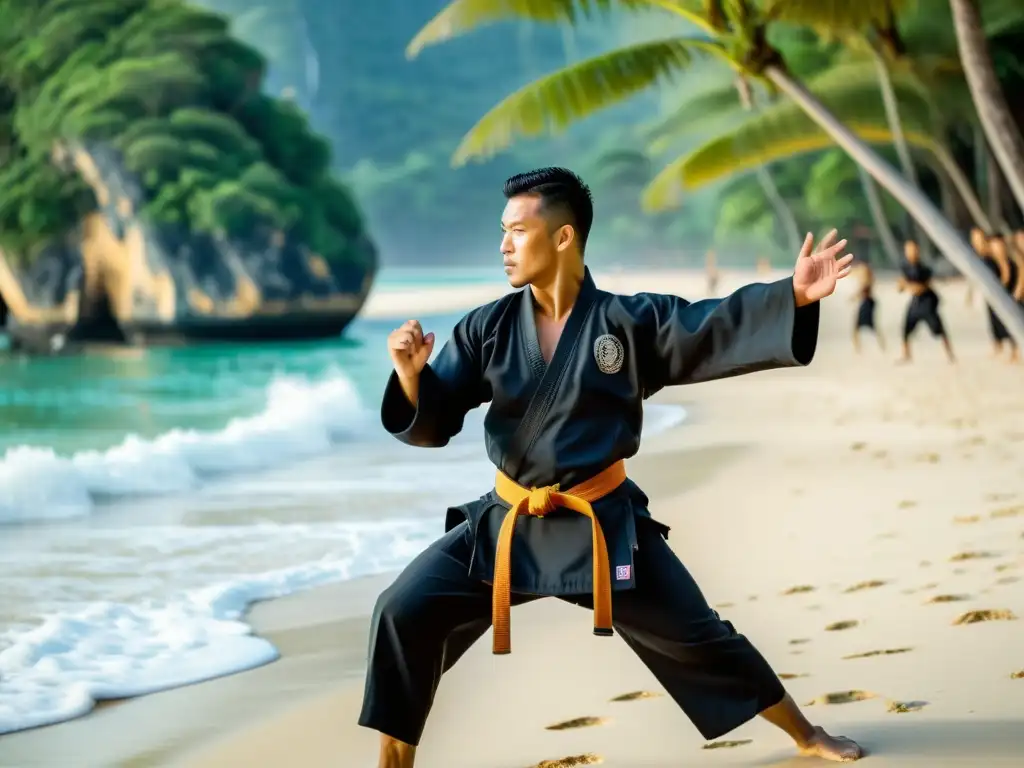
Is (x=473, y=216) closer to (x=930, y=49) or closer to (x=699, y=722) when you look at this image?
(x=930, y=49)

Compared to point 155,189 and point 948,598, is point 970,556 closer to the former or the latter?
point 948,598

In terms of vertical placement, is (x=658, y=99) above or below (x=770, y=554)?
above

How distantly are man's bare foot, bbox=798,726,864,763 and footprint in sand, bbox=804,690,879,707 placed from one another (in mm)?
524

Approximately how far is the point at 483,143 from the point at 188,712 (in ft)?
26.8

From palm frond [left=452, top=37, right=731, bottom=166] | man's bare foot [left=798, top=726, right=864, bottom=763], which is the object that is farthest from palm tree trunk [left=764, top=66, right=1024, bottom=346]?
man's bare foot [left=798, top=726, right=864, bottom=763]

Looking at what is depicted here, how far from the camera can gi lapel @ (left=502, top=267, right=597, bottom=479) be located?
291 cm

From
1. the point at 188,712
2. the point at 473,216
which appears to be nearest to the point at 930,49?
the point at 188,712

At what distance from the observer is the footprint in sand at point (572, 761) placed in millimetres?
3246

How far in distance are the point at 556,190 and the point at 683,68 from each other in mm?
8415

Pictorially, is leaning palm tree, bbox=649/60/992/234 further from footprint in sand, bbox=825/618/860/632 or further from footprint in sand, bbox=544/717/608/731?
footprint in sand, bbox=544/717/608/731

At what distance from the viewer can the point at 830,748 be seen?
9.95 ft

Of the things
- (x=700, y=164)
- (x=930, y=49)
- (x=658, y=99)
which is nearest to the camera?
(x=700, y=164)

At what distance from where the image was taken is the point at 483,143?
38.4ft

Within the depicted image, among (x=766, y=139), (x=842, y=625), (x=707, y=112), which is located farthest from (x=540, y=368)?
(x=707, y=112)
